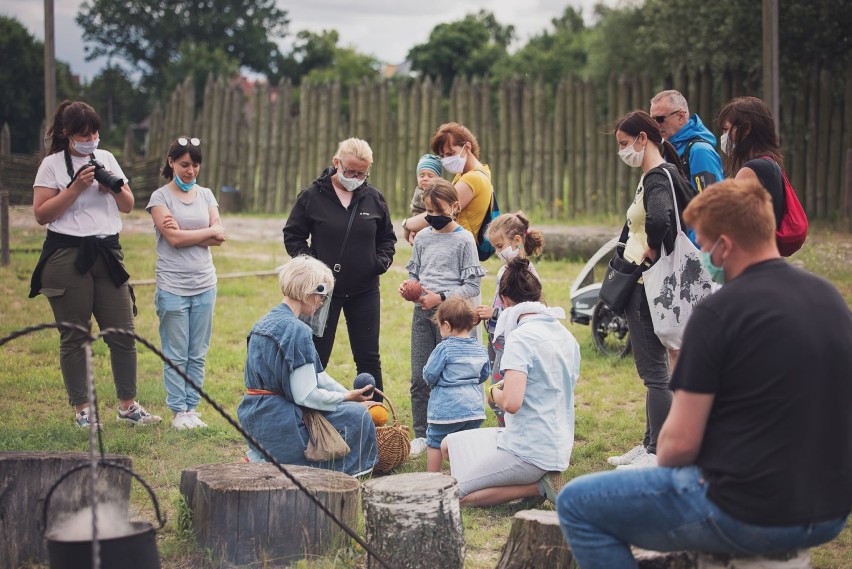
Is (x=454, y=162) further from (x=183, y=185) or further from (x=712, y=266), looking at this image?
(x=712, y=266)

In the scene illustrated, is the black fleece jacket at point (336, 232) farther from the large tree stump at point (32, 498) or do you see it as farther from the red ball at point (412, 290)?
the large tree stump at point (32, 498)

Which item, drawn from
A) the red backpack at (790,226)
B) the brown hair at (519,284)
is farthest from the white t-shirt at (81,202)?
the red backpack at (790,226)

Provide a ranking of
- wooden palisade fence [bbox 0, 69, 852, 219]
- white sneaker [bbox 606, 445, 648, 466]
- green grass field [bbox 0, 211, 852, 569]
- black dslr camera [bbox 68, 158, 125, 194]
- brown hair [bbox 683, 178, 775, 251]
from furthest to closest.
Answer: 1. wooden palisade fence [bbox 0, 69, 852, 219]
2. black dslr camera [bbox 68, 158, 125, 194]
3. white sneaker [bbox 606, 445, 648, 466]
4. green grass field [bbox 0, 211, 852, 569]
5. brown hair [bbox 683, 178, 775, 251]

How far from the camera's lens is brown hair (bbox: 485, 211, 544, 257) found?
246 inches

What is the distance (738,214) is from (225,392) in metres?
5.32

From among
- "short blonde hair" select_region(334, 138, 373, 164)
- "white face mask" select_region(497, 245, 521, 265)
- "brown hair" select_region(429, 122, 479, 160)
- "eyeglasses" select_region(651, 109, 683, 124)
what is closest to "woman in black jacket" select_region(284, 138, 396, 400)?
"short blonde hair" select_region(334, 138, 373, 164)

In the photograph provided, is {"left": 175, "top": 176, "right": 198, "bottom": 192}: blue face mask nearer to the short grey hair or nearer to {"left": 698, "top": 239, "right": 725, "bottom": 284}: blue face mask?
the short grey hair

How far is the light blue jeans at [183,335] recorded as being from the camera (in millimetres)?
6746

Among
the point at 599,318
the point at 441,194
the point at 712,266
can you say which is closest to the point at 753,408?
the point at 712,266

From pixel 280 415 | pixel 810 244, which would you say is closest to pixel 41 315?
pixel 280 415

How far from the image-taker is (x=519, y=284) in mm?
5371

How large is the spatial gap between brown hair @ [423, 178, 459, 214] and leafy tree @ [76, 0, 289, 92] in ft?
217

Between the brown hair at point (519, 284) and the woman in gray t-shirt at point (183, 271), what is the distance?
231cm

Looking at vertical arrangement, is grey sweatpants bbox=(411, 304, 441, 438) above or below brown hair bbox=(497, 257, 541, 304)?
below
